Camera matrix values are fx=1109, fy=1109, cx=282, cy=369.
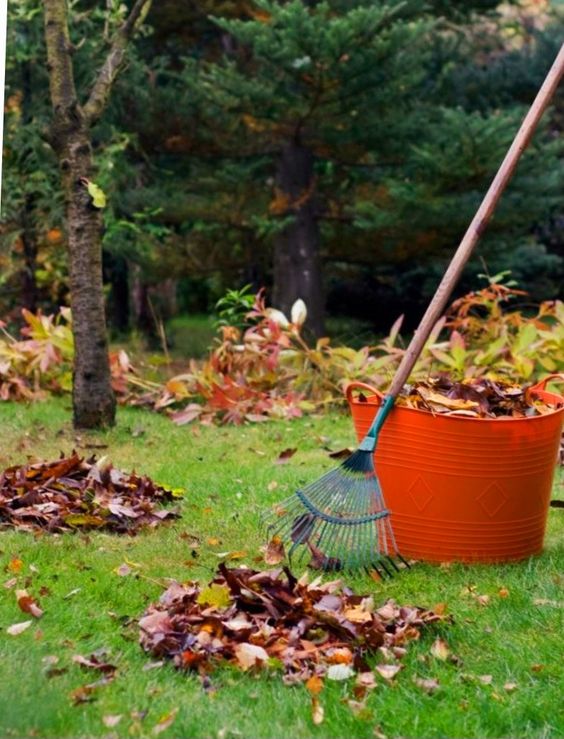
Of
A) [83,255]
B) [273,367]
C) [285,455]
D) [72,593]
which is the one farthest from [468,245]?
[273,367]

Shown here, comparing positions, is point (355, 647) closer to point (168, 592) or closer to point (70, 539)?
point (168, 592)

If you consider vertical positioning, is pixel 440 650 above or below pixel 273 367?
above

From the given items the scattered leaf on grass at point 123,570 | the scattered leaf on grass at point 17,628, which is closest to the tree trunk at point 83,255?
the scattered leaf on grass at point 123,570

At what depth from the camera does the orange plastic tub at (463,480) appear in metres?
3.83

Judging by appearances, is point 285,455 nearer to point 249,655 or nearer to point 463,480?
point 463,480

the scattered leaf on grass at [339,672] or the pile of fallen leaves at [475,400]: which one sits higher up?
the pile of fallen leaves at [475,400]

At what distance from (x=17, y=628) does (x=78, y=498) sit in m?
1.39

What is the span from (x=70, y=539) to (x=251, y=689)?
4.80 feet

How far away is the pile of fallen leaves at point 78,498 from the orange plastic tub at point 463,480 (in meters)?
1.07

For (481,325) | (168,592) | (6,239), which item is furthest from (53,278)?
(168,592)

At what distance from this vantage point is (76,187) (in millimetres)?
6062

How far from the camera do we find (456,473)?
12.6 feet

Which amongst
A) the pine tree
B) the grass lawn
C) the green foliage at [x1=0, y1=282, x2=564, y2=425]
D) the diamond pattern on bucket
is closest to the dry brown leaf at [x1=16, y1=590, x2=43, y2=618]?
the grass lawn

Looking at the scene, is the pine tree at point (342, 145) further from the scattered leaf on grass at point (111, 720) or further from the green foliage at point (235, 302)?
the scattered leaf on grass at point (111, 720)
